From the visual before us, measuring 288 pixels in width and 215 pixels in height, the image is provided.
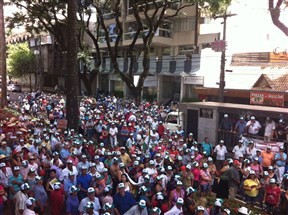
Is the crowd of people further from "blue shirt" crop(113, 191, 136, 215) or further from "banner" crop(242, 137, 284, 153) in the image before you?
"banner" crop(242, 137, 284, 153)

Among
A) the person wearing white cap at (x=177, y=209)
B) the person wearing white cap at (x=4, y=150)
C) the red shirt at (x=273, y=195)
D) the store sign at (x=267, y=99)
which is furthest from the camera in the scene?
the store sign at (x=267, y=99)

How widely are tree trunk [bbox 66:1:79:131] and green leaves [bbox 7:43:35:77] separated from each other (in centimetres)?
3890

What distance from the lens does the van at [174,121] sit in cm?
1623

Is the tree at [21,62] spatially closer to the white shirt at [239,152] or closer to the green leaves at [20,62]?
the green leaves at [20,62]

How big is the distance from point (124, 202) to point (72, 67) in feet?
26.5

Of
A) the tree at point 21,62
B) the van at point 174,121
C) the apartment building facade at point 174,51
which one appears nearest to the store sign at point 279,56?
the apartment building facade at point 174,51

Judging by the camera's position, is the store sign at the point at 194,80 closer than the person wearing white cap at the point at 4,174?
No

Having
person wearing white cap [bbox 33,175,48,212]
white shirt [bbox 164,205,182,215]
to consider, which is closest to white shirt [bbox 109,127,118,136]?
person wearing white cap [bbox 33,175,48,212]

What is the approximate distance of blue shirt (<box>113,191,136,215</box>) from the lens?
725 centimetres

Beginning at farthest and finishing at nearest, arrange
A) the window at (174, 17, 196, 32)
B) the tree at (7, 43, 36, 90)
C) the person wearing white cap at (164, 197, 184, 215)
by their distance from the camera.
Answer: the tree at (7, 43, 36, 90)
the window at (174, 17, 196, 32)
the person wearing white cap at (164, 197, 184, 215)

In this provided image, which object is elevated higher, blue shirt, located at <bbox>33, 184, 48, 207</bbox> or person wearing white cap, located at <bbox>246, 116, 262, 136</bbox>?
person wearing white cap, located at <bbox>246, 116, 262, 136</bbox>

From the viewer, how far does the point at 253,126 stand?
1264 cm

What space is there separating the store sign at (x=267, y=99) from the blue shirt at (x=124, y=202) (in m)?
13.3

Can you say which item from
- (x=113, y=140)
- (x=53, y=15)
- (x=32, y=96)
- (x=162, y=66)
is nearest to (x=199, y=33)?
(x=162, y=66)
